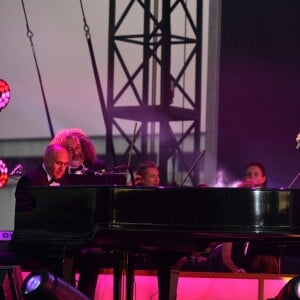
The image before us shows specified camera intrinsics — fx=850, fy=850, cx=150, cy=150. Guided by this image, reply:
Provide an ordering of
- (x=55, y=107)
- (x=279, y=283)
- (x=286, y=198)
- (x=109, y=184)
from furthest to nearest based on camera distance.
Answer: (x=55, y=107) → (x=279, y=283) → (x=109, y=184) → (x=286, y=198)

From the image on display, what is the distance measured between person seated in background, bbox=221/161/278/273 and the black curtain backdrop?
2.78ft

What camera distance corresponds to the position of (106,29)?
750cm

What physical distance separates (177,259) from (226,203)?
70 centimetres

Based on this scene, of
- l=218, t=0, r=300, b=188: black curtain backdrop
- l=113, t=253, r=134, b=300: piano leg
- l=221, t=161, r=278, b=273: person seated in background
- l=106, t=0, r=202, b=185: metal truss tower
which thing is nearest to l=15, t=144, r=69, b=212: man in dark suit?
l=113, t=253, r=134, b=300: piano leg

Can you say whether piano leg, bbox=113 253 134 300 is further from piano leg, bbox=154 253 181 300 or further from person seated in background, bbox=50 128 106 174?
person seated in background, bbox=50 128 106 174

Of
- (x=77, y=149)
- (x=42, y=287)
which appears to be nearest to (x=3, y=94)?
(x=77, y=149)

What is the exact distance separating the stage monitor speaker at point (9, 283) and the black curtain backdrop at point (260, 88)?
3.10 meters

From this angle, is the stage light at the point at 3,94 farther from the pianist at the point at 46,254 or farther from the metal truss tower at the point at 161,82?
the metal truss tower at the point at 161,82

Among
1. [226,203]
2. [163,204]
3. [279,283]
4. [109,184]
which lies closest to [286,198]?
[226,203]

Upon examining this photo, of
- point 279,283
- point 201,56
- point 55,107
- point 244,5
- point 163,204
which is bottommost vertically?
point 279,283

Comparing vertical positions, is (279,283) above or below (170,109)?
below

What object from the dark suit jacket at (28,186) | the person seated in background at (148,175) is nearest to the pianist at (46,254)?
the dark suit jacket at (28,186)

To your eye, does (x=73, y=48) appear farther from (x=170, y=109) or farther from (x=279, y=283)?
(x=279, y=283)

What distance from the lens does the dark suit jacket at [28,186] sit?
188 inches
